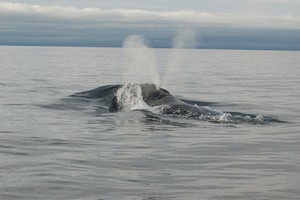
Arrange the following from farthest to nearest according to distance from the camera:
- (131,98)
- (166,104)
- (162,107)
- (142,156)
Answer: (131,98) → (166,104) → (162,107) → (142,156)

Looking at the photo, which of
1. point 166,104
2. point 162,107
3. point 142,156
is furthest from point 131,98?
point 142,156

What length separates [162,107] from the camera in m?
23.4

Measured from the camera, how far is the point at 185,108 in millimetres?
22703

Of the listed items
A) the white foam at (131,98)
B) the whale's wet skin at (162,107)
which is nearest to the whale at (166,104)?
the whale's wet skin at (162,107)

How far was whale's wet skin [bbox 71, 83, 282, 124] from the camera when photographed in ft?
71.3

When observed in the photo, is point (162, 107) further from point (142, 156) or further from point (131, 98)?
point (142, 156)

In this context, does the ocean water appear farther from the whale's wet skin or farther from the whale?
the whale

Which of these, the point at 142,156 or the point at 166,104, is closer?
the point at 142,156

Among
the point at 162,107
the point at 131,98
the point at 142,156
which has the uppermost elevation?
the point at 131,98

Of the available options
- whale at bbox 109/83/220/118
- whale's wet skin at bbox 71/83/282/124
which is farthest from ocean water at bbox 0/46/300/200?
whale at bbox 109/83/220/118

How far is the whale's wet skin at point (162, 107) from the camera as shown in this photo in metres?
21.7

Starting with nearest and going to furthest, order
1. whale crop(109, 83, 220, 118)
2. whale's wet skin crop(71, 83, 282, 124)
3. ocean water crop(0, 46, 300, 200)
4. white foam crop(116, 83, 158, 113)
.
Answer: ocean water crop(0, 46, 300, 200) < whale's wet skin crop(71, 83, 282, 124) < whale crop(109, 83, 220, 118) < white foam crop(116, 83, 158, 113)

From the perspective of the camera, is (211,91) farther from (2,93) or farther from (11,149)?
(11,149)

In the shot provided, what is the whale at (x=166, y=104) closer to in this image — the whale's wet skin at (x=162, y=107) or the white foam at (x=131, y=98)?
the whale's wet skin at (x=162, y=107)
